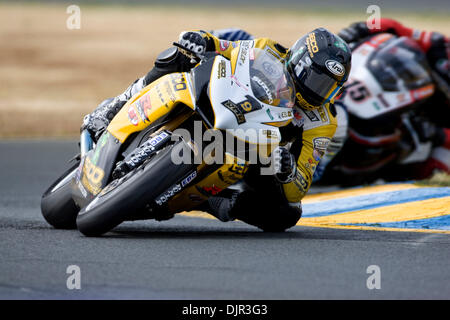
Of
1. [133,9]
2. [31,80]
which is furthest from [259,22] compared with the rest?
[31,80]

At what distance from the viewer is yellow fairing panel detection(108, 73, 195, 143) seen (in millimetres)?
5770

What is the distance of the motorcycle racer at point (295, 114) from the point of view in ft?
20.2

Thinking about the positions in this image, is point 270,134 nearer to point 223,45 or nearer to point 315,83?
point 315,83

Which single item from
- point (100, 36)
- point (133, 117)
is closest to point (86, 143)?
point (133, 117)

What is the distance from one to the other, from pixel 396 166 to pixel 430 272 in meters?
5.77

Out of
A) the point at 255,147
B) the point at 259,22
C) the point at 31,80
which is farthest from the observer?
the point at 259,22

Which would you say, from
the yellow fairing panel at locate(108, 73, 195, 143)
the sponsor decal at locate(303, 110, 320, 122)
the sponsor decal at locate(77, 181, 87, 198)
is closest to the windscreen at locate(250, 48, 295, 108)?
the yellow fairing panel at locate(108, 73, 195, 143)

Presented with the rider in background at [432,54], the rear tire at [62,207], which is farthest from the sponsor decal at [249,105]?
the rider in background at [432,54]

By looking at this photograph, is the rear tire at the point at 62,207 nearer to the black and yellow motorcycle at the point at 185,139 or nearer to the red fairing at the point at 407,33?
the black and yellow motorcycle at the point at 185,139

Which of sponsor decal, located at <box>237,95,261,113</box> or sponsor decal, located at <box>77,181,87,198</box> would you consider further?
sponsor decal, located at <box>77,181,87,198</box>

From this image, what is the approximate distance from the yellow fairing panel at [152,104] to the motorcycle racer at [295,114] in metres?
0.36

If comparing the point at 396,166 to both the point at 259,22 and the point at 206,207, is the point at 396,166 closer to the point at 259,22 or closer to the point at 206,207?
the point at 206,207

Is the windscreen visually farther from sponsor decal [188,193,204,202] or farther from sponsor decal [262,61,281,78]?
sponsor decal [188,193,204,202]

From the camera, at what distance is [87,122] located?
6.64 meters
